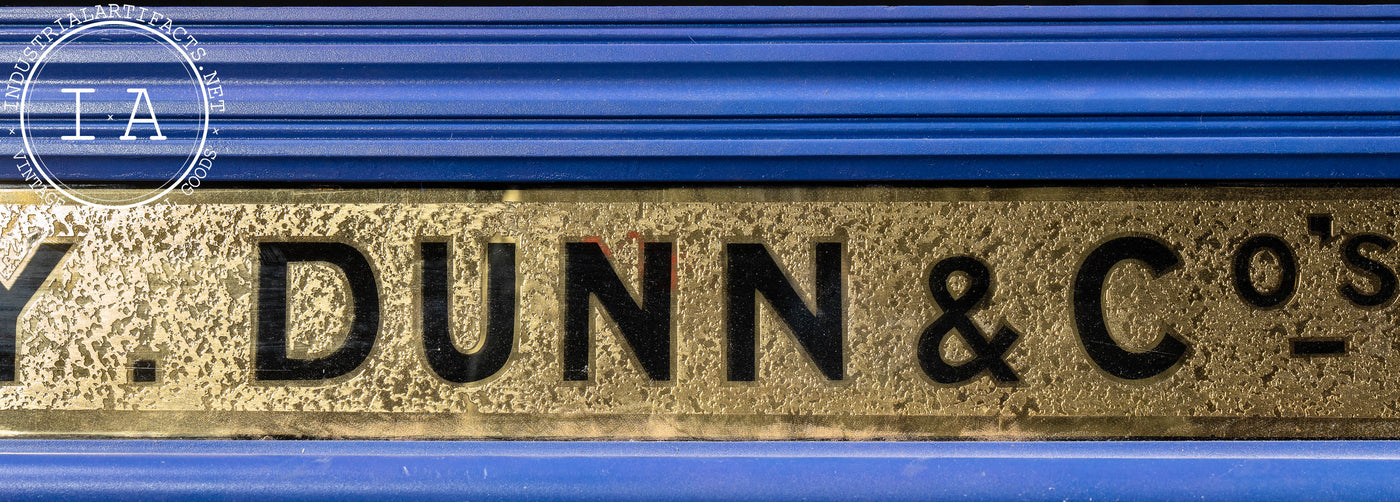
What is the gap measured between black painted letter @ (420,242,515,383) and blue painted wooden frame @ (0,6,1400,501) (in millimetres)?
121

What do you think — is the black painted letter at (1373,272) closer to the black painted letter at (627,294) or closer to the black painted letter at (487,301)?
the black painted letter at (627,294)

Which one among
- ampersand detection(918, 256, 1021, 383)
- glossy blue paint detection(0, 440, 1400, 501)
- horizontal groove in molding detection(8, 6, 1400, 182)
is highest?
horizontal groove in molding detection(8, 6, 1400, 182)

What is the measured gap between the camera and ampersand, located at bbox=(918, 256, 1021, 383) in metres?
1.01

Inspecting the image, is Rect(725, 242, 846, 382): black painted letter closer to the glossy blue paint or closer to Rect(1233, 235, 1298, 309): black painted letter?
the glossy blue paint

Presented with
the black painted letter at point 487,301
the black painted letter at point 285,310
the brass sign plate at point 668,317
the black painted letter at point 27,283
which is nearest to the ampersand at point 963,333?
the brass sign plate at point 668,317

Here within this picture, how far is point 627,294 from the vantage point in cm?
102

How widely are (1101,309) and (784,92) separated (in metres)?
0.59

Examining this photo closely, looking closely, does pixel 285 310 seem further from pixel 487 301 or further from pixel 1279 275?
pixel 1279 275

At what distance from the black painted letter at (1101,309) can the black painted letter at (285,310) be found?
1094 mm

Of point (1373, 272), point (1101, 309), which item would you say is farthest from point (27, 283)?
point (1373, 272)

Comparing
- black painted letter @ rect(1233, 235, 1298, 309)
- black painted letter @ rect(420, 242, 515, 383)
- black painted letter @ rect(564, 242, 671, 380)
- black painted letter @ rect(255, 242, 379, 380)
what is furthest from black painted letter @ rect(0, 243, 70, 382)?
black painted letter @ rect(1233, 235, 1298, 309)

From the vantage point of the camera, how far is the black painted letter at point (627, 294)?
1.02 metres

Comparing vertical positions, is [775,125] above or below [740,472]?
above

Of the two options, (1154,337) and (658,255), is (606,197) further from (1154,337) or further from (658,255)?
(1154,337)
